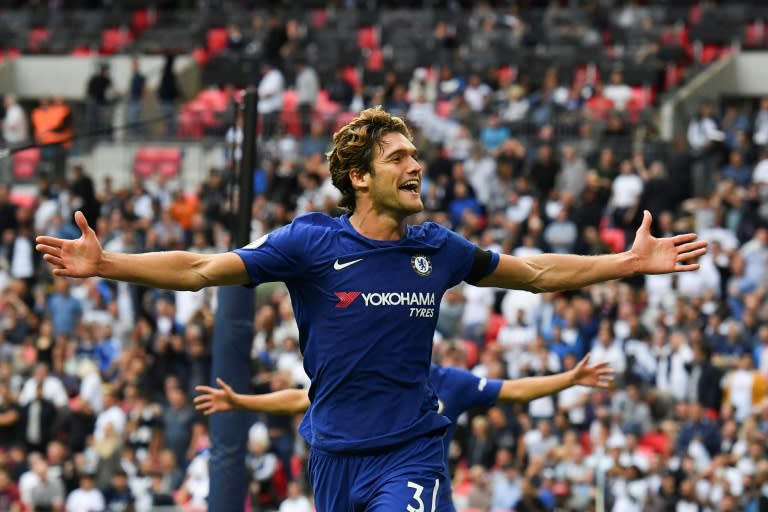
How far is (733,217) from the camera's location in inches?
819

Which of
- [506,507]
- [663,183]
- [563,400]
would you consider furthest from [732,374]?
[663,183]

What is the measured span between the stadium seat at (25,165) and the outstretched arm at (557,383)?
17615 mm

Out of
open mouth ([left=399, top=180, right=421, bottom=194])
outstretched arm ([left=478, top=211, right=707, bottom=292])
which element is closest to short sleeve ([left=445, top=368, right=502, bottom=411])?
outstretched arm ([left=478, top=211, right=707, bottom=292])

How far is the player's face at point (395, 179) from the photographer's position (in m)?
7.73

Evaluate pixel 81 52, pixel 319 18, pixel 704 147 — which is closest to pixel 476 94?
pixel 704 147

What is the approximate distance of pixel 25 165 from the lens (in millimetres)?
26969

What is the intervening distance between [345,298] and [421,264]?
14.5 inches

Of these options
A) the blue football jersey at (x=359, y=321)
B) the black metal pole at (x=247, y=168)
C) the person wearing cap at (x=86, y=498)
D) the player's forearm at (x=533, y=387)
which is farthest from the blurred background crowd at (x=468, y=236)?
the blue football jersey at (x=359, y=321)

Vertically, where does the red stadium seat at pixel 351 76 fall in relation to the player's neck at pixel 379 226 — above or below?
above

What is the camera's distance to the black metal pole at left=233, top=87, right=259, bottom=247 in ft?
36.0

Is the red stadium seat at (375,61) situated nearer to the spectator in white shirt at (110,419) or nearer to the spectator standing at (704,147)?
the spectator standing at (704,147)

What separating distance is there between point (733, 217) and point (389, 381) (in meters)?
13.8

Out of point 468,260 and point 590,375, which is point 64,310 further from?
point 468,260

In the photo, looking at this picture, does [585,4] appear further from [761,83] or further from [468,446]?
[468,446]
